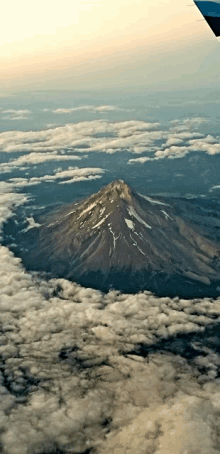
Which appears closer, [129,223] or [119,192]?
[129,223]

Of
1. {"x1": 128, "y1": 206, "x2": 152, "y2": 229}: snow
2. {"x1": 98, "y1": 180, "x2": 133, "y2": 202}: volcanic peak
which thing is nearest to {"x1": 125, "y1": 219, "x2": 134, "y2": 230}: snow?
{"x1": 128, "y1": 206, "x2": 152, "y2": 229}: snow

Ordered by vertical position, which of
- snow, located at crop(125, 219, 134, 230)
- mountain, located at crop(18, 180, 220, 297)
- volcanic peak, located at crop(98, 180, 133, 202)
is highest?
volcanic peak, located at crop(98, 180, 133, 202)

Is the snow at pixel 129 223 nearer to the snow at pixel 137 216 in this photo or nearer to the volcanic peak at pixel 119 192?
the snow at pixel 137 216

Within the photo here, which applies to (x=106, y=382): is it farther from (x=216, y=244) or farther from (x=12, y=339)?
(x=216, y=244)

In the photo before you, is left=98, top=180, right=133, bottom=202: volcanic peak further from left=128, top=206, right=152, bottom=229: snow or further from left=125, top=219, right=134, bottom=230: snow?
left=125, top=219, right=134, bottom=230: snow

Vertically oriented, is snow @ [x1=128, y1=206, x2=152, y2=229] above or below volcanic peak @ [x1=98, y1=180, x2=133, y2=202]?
below

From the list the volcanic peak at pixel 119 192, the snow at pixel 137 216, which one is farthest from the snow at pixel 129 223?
the volcanic peak at pixel 119 192

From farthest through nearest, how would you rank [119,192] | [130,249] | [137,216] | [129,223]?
1. [119,192]
2. [137,216]
3. [129,223]
4. [130,249]

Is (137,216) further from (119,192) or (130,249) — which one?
(130,249)

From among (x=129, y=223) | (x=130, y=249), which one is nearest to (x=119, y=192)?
(x=129, y=223)
